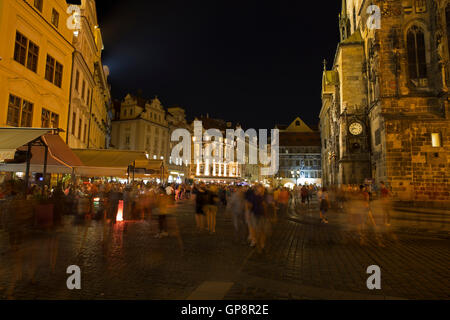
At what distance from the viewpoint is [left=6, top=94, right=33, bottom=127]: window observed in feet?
55.4

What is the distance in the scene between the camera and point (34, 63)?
62.3ft

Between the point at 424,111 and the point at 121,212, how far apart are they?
74.8 ft

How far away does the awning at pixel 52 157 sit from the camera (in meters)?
11.6

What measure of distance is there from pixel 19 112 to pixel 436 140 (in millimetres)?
28333

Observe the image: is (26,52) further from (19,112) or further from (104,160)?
(104,160)

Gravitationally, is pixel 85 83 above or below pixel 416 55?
below

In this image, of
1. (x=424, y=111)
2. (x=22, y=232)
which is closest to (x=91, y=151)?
(x=22, y=232)

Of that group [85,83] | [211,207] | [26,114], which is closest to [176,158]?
[85,83]

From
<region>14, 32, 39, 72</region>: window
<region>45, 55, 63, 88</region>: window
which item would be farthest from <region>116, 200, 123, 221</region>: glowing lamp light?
<region>45, 55, 63, 88</region>: window

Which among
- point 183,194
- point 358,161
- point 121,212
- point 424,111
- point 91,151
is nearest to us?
point 121,212

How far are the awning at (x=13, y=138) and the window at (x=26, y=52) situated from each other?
30.0 feet

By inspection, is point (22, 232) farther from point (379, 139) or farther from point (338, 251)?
point (379, 139)

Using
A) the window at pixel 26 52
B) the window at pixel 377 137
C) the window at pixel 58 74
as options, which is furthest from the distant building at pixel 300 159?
the window at pixel 26 52
